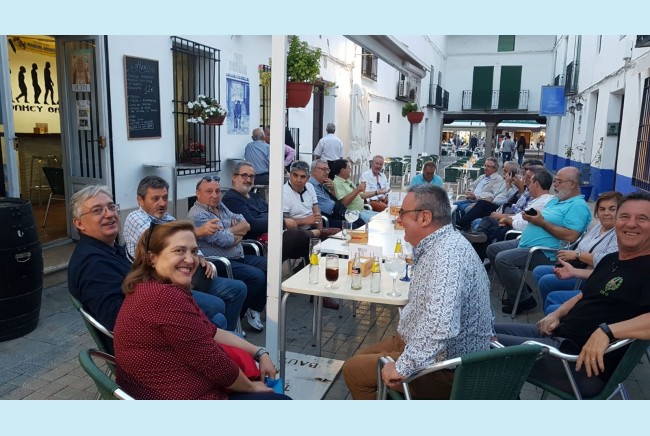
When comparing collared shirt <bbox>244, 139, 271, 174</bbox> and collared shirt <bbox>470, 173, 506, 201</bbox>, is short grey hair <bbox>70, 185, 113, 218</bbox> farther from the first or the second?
collared shirt <bbox>470, 173, 506, 201</bbox>

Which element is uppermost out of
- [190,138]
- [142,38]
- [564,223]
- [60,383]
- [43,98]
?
[142,38]

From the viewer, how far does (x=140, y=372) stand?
1.74 m

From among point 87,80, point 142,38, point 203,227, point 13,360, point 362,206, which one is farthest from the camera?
point 362,206

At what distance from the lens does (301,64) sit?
6168 millimetres

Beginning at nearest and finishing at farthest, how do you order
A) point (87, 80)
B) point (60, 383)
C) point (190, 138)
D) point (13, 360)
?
point (60, 383), point (13, 360), point (87, 80), point (190, 138)

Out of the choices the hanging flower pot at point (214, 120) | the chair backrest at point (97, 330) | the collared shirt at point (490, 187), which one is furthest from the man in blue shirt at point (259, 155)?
the chair backrest at point (97, 330)

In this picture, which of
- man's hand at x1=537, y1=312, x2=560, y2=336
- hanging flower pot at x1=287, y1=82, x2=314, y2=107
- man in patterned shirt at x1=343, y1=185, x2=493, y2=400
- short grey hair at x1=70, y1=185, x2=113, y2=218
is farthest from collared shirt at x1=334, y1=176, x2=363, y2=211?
man in patterned shirt at x1=343, y1=185, x2=493, y2=400

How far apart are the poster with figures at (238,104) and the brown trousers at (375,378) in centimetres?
551

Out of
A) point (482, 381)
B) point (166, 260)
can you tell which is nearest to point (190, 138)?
point (166, 260)

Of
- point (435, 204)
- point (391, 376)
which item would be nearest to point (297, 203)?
point (435, 204)

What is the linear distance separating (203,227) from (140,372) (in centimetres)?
170

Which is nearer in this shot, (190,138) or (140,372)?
(140,372)

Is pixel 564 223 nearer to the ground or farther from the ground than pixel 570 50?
nearer to the ground

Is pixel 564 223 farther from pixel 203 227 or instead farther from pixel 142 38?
pixel 142 38
